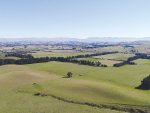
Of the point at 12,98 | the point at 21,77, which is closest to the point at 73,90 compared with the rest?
the point at 12,98

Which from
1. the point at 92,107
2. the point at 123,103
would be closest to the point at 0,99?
the point at 92,107

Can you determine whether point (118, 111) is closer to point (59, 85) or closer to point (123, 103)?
point (123, 103)

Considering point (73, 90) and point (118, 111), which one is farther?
point (73, 90)

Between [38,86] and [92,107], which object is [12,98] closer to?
[38,86]

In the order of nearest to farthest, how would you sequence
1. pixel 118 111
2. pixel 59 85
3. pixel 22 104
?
pixel 118 111 → pixel 22 104 → pixel 59 85

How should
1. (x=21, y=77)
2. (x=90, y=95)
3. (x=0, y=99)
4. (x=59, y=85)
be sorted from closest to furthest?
(x=0, y=99)
(x=90, y=95)
(x=59, y=85)
(x=21, y=77)

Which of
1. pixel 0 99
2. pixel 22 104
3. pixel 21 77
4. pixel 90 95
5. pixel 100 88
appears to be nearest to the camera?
pixel 22 104

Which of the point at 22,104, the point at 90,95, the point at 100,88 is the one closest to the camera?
the point at 22,104

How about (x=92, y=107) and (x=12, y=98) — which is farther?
(x=12, y=98)
